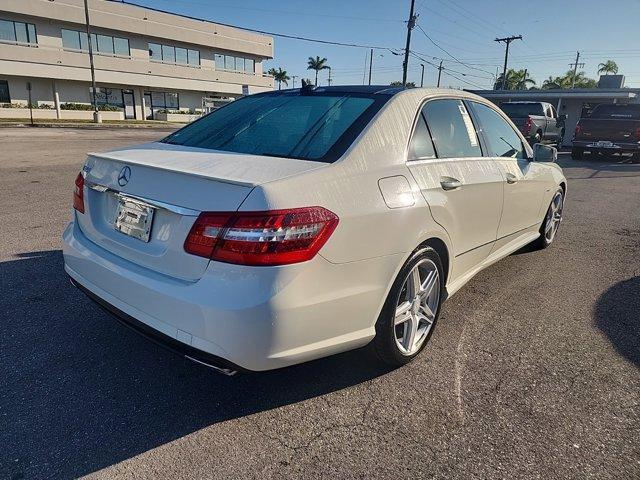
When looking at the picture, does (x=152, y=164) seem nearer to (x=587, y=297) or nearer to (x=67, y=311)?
(x=67, y=311)

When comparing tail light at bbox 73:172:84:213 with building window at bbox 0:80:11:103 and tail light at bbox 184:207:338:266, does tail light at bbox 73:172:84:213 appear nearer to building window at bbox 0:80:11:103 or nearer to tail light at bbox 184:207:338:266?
tail light at bbox 184:207:338:266

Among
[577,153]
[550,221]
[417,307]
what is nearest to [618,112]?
[577,153]

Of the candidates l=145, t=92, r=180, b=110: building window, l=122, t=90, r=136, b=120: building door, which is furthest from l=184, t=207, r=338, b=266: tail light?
l=145, t=92, r=180, b=110: building window

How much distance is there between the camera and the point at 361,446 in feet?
7.34

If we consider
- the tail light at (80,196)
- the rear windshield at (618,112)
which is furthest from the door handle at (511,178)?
the rear windshield at (618,112)

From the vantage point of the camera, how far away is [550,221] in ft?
17.7

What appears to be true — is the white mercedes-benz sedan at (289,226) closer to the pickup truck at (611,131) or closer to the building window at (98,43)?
the pickup truck at (611,131)

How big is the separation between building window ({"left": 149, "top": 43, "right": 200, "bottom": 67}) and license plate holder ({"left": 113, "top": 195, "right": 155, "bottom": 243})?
48236 mm

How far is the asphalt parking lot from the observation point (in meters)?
2.12

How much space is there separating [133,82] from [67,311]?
148 ft

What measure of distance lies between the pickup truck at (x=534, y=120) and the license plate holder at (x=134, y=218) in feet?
54.2

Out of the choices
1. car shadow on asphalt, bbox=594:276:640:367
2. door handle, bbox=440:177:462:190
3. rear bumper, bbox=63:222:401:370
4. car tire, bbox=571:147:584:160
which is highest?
door handle, bbox=440:177:462:190

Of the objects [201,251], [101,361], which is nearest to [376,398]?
[201,251]

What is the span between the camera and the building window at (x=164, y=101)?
46.9 meters
